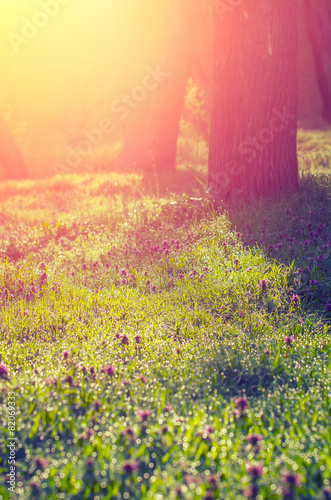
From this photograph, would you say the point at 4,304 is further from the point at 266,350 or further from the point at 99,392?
the point at 266,350

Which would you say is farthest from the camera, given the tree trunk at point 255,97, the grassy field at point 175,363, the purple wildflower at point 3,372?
the tree trunk at point 255,97

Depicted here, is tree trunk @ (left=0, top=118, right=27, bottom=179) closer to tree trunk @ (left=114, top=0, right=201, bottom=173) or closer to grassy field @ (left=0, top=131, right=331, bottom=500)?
tree trunk @ (left=114, top=0, right=201, bottom=173)

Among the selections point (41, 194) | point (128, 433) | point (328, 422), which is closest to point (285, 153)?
Result: point (328, 422)

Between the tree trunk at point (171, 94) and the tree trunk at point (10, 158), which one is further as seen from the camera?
the tree trunk at point (10, 158)

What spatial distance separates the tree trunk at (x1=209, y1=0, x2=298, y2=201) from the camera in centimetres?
626

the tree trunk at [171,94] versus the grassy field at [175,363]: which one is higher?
the tree trunk at [171,94]

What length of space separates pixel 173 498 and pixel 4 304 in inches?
113

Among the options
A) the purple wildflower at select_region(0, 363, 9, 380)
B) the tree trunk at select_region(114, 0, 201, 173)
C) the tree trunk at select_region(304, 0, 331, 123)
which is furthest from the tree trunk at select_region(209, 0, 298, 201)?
the tree trunk at select_region(304, 0, 331, 123)

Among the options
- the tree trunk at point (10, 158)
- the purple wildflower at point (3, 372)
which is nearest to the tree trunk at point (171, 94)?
the tree trunk at point (10, 158)

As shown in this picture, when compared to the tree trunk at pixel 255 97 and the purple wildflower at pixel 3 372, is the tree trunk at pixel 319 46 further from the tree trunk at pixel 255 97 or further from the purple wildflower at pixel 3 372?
the purple wildflower at pixel 3 372

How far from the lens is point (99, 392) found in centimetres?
254

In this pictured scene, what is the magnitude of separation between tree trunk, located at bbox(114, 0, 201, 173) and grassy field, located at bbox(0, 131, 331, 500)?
6.72m

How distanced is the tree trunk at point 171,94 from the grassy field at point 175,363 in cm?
672

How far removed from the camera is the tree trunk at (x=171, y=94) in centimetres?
1188
